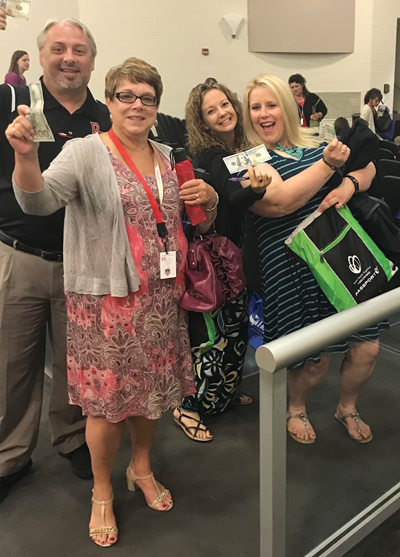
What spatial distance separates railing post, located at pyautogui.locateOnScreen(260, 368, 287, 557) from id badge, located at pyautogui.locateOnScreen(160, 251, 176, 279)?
543mm

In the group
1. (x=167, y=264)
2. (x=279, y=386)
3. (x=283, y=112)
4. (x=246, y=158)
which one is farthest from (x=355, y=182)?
(x=279, y=386)

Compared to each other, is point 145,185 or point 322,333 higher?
point 145,185

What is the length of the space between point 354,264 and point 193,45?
5.77 metres

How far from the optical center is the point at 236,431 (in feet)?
7.08

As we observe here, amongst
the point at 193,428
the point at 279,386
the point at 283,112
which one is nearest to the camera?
the point at 279,386

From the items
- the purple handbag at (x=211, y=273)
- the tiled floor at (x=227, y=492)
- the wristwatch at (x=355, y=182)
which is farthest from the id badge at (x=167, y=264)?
the wristwatch at (x=355, y=182)

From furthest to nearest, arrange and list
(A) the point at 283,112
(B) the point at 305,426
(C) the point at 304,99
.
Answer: (C) the point at 304,99 < (A) the point at 283,112 < (B) the point at 305,426

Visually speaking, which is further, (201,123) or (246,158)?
(201,123)

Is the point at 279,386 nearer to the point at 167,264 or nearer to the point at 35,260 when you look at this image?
the point at 167,264

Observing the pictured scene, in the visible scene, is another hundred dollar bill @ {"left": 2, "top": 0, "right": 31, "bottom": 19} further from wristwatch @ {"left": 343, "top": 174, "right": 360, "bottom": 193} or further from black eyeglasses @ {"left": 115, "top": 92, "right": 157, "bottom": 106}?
wristwatch @ {"left": 343, "top": 174, "right": 360, "bottom": 193}

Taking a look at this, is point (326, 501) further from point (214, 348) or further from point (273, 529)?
point (214, 348)

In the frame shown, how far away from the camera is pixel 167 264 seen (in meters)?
1.44

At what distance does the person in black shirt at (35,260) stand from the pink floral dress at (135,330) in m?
0.28

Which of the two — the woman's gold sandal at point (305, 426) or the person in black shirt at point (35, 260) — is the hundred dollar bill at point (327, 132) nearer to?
the person in black shirt at point (35, 260)
